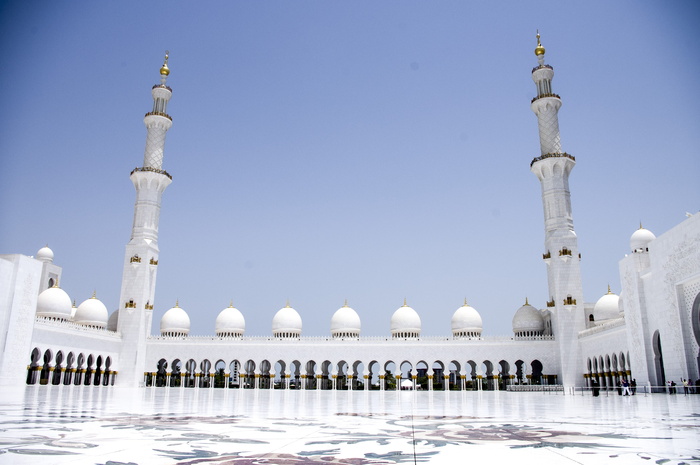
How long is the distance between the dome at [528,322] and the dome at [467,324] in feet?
7.06

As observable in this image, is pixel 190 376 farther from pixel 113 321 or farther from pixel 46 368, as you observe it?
pixel 46 368

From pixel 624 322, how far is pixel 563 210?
7.76m

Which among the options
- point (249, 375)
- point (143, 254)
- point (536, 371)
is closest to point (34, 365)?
point (143, 254)

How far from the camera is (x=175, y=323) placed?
34781 mm

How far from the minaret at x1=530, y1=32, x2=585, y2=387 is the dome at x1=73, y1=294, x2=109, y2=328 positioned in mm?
25546

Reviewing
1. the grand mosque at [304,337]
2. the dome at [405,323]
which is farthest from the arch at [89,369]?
the dome at [405,323]

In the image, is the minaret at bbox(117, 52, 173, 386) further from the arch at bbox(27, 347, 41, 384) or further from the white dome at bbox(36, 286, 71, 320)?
the arch at bbox(27, 347, 41, 384)

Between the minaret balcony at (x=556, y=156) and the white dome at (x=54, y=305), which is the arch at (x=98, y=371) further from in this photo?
the minaret balcony at (x=556, y=156)

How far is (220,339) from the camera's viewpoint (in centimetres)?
3325

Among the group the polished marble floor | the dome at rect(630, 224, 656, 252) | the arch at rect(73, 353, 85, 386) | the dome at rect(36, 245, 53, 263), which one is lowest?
the polished marble floor

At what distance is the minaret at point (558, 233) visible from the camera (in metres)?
28.6

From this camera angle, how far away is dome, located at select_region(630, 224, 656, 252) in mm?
24161

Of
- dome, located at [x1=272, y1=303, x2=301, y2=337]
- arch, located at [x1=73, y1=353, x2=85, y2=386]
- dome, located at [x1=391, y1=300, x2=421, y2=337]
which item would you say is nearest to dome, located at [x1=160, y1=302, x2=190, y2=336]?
dome, located at [x1=272, y1=303, x2=301, y2=337]

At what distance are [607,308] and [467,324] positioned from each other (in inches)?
305
